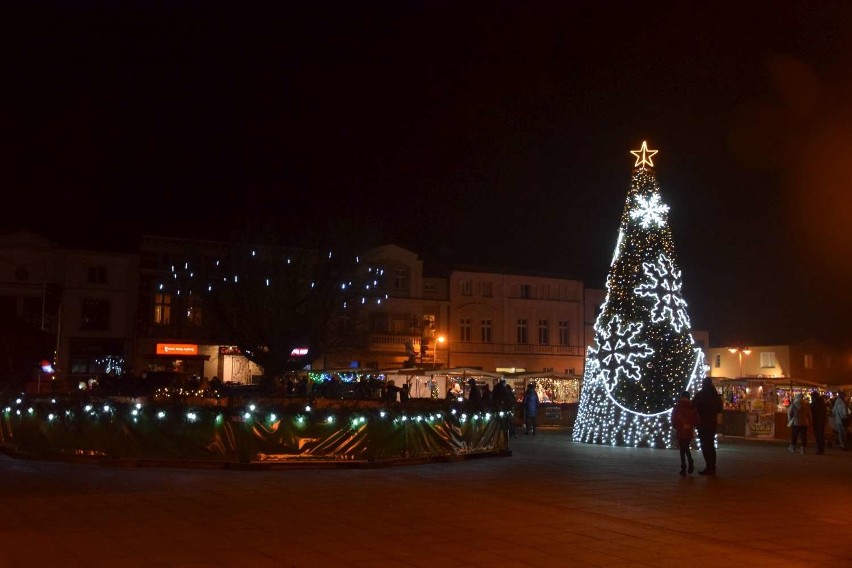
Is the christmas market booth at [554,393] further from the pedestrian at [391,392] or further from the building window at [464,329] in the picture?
the pedestrian at [391,392]

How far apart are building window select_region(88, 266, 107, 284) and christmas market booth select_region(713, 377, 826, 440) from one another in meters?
31.9

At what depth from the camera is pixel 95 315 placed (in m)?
50.2

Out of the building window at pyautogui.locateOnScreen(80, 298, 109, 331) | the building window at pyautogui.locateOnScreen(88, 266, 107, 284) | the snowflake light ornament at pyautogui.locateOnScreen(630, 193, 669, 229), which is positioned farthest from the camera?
the building window at pyautogui.locateOnScreen(88, 266, 107, 284)

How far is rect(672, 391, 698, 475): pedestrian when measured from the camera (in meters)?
16.9

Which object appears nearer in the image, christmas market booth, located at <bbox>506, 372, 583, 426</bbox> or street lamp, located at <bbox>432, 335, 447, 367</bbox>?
christmas market booth, located at <bbox>506, 372, 583, 426</bbox>

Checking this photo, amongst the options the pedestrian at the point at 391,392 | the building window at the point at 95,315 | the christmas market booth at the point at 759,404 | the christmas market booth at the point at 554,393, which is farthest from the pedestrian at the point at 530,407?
the building window at the point at 95,315

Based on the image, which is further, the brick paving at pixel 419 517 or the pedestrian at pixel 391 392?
the pedestrian at pixel 391 392

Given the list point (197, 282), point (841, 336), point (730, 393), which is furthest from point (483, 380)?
point (841, 336)

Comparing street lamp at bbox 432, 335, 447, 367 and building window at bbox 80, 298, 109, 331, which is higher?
building window at bbox 80, 298, 109, 331

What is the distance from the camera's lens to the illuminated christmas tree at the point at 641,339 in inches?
934

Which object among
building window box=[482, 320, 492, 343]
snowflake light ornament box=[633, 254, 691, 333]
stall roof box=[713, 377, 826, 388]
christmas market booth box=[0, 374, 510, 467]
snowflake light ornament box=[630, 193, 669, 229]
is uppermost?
snowflake light ornament box=[630, 193, 669, 229]

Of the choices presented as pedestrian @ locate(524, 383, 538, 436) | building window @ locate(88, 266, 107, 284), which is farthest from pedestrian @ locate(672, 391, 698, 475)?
building window @ locate(88, 266, 107, 284)

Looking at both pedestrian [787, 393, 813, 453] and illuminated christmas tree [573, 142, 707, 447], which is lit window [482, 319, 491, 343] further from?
pedestrian [787, 393, 813, 453]

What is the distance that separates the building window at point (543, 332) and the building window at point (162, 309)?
79.4ft
